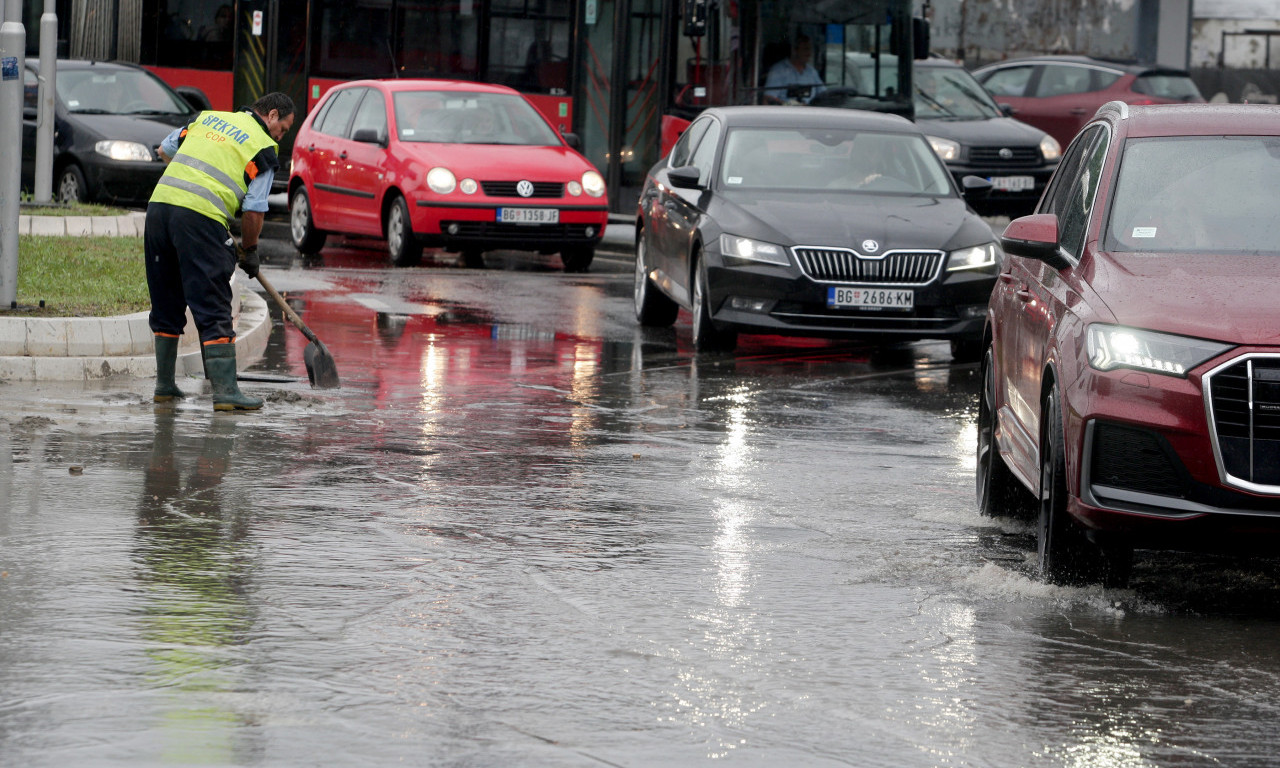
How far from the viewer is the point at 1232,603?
6.76 meters

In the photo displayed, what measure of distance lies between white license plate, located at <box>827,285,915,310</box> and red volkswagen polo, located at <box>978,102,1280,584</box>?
519 cm

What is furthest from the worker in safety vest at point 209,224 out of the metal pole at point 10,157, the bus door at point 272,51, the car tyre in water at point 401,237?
the bus door at point 272,51

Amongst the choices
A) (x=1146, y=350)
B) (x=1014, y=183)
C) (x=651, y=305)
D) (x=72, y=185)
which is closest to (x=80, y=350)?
(x=651, y=305)

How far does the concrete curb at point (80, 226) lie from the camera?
1745 centimetres

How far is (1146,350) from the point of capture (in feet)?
20.8

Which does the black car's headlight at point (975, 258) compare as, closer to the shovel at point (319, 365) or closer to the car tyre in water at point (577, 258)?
the shovel at point (319, 365)

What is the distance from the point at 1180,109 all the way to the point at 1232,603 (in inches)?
75.1

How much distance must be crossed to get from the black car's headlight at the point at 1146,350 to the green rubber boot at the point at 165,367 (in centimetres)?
550

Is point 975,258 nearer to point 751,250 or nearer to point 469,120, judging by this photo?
point 751,250

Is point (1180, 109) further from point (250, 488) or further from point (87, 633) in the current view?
point (87, 633)

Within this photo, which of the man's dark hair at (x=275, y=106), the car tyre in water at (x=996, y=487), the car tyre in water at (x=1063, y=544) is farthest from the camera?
the man's dark hair at (x=275, y=106)

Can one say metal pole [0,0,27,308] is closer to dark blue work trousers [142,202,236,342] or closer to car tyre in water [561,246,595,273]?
dark blue work trousers [142,202,236,342]

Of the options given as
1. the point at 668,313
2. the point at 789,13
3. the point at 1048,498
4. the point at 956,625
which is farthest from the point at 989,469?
the point at 789,13

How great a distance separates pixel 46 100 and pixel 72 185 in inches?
174
